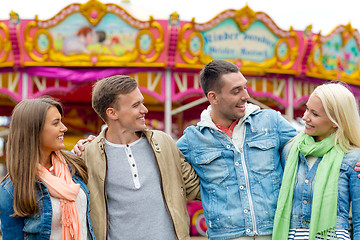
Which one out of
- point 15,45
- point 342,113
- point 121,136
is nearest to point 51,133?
point 121,136

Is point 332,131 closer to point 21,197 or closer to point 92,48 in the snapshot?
point 21,197

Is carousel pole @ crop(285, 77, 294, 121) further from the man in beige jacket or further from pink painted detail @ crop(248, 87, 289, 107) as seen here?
the man in beige jacket

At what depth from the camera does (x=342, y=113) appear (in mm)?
2463

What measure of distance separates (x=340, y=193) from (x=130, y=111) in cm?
120

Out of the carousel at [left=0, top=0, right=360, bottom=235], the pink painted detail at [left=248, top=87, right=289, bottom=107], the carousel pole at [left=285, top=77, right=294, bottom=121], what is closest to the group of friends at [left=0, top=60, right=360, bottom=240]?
the carousel at [left=0, top=0, right=360, bottom=235]

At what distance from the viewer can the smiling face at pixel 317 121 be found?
2.51m

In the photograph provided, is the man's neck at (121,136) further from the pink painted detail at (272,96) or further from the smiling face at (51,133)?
the pink painted detail at (272,96)

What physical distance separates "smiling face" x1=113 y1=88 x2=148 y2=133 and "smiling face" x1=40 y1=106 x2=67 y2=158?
354 mm

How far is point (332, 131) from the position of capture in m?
2.55

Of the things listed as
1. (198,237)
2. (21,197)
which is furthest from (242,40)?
(21,197)

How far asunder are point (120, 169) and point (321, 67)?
7.05m

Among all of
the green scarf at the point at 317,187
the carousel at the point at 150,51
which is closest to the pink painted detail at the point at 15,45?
the carousel at the point at 150,51

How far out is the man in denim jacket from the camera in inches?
102

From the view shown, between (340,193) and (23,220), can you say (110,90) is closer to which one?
(23,220)
